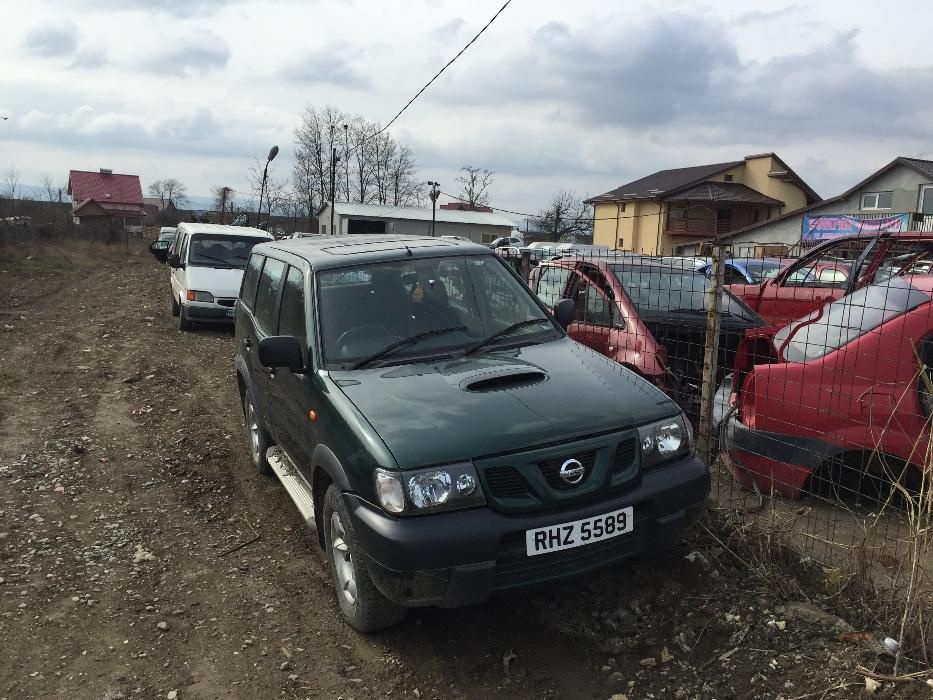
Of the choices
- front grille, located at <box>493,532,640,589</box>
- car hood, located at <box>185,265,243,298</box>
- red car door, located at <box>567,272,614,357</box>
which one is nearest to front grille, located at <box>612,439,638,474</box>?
front grille, located at <box>493,532,640,589</box>

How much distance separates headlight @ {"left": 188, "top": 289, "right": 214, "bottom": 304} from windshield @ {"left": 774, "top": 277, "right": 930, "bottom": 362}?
1025 cm

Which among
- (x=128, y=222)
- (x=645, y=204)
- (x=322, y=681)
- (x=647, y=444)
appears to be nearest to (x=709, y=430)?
(x=647, y=444)

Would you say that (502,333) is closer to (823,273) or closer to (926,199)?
(823,273)

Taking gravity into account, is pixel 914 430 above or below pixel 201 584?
above

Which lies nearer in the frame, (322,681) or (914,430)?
(322,681)

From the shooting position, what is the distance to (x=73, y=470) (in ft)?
19.0

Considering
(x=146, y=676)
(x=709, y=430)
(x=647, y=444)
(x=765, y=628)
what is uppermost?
(x=647, y=444)

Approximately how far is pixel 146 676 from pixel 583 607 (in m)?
2.02

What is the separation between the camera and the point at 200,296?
12.8 metres

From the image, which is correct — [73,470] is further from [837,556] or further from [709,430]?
[837,556]

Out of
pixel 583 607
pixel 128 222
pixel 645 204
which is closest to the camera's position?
pixel 583 607

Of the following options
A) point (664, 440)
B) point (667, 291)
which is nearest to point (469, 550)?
point (664, 440)

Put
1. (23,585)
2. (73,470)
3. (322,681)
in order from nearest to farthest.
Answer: (322,681) < (23,585) < (73,470)

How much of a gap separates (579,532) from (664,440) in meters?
0.64
